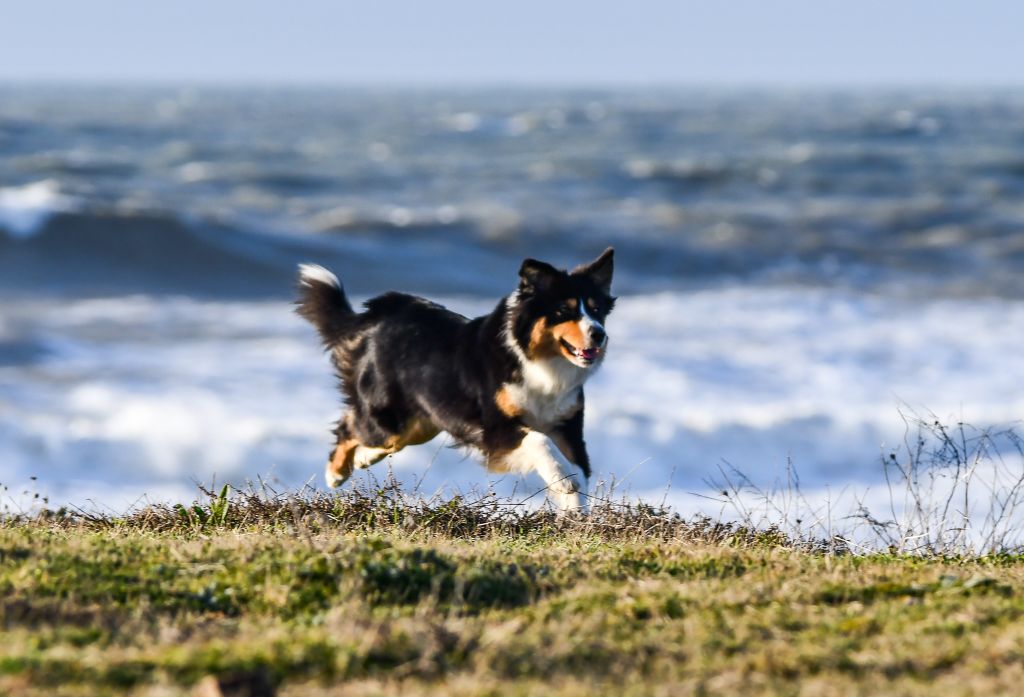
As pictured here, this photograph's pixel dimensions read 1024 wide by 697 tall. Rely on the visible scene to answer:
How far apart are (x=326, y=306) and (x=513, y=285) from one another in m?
17.4

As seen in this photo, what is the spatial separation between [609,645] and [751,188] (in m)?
37.2

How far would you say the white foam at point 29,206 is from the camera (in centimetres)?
2997

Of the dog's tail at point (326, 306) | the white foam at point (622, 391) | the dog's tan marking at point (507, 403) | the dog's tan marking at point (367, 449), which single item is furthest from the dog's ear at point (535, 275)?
the white foam at point (622, 391)

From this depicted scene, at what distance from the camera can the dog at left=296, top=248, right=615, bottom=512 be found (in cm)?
773

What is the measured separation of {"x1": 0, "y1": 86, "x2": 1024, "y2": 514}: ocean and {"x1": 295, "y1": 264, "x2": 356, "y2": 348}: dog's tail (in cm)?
110

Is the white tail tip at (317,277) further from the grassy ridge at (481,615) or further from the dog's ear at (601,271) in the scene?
the grassy ridge at (481,615)

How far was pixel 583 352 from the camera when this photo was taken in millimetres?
7605

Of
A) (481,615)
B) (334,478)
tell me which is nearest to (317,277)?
(334,478)

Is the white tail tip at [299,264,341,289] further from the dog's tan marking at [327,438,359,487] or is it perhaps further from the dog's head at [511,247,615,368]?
the dog's head at [511,247,615,368]

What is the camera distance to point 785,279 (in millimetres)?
27562

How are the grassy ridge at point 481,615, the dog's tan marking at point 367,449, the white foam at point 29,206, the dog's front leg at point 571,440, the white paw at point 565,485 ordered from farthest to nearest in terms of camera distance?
the white foam at point 29,206
the dog's tan marking at point 367,449
the dog's front leg at point 571,440
the white paw at point 565,485
the grassy ridge at point 481,615

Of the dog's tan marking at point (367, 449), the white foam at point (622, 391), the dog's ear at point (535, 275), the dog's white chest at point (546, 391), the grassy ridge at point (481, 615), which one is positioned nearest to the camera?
the grassy ridge at point (481, 615)

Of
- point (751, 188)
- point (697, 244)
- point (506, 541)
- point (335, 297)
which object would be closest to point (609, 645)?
point (506, 541)

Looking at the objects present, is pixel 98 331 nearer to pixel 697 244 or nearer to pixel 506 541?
pixel 697 244
